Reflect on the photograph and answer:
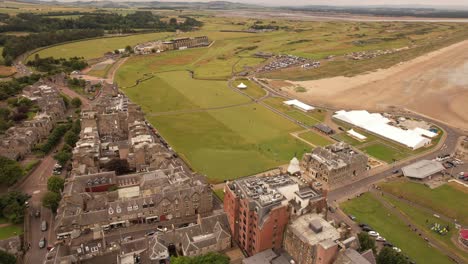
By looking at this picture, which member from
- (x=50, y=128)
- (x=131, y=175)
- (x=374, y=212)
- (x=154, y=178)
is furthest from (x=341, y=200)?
(x=50, y=128)

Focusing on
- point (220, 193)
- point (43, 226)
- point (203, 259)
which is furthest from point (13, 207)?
point (220, 193)

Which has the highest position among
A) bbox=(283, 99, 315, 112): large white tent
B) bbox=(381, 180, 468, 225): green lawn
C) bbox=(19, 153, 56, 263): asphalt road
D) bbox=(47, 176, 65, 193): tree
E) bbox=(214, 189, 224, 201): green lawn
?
bbox=(47, 176, 65, 193): tree

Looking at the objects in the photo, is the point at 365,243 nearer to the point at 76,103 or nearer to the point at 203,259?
the point at 203,259

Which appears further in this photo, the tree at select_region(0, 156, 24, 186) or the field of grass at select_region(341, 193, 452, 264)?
the tree at select_region(0, 156, 24, 186)

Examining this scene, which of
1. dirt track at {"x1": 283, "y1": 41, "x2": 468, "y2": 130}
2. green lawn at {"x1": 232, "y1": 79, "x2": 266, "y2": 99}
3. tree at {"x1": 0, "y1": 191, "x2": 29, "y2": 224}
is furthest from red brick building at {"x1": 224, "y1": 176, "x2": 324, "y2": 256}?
green lawn at {"x1": 232, "y1": 79, "x2": 266, "y2": 99}

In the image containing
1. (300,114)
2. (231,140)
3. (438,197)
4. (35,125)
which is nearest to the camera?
(438,197)

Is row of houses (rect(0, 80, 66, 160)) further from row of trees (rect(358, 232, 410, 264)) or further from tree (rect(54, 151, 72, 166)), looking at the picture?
row of trees (rect(358, 232, 410, 264))

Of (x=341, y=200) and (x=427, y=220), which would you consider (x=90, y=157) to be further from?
(x=427, y=220)

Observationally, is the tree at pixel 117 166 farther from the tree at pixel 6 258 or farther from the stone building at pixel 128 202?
the tree at pixel 6 258
